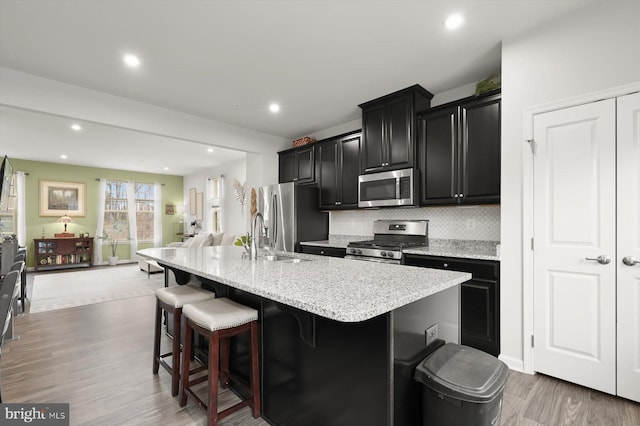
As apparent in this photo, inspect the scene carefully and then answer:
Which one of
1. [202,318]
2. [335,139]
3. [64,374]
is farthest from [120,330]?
[335,139]

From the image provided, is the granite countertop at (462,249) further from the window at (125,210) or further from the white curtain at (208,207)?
the window at (125,210)

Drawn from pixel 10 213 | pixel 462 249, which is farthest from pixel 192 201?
pixel 462 249

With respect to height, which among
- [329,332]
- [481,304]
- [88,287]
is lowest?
[88,287]

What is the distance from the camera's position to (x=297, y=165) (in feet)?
16.5

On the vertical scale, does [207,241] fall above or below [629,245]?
below

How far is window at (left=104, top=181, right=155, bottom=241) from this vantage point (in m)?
8.61

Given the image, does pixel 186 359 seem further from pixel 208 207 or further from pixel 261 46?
pixel 208 207

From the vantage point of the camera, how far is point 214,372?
161 centimetres

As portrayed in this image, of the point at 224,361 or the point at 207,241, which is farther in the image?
the point at 207,241

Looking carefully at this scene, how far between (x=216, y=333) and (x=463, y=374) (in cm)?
119

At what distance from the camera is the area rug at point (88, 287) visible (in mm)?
4523

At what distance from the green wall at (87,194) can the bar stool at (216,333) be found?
833 cm

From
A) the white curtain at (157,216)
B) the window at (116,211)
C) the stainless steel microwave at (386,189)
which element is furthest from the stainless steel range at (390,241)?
the window at (116,211)

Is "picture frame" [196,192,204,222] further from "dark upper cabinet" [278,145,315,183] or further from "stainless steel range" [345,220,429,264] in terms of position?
"stainless steel range" [345,220,429,264]
